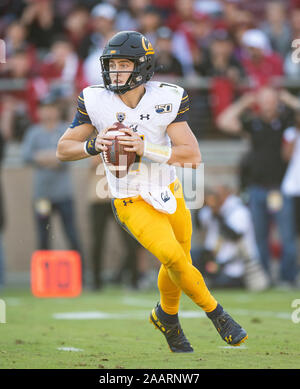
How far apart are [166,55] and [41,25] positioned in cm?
202

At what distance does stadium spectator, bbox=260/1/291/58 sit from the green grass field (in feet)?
13.0

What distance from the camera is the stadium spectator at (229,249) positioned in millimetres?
9789

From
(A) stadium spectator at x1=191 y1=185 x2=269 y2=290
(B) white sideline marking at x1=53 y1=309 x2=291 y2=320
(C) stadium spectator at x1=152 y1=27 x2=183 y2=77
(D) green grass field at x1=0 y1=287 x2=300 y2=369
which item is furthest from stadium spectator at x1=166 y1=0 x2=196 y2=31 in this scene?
(B) white sideline marking at x1=53 y1=309 x2=291 y2=320

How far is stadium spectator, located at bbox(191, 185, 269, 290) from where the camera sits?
9789 millimetres

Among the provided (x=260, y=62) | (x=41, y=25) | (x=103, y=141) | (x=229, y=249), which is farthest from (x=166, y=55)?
(x=103, y=141)

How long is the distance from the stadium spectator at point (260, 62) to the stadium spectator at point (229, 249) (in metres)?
1.95

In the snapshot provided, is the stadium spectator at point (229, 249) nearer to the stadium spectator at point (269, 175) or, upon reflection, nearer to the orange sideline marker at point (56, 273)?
the stadium spectator at point (269, 175)

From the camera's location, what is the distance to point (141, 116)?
5023mm

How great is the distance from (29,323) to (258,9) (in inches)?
328

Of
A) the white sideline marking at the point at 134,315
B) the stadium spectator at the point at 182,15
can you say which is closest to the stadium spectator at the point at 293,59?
the stadium spectator at the point at 182,15

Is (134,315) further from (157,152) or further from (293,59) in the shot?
(293,59)

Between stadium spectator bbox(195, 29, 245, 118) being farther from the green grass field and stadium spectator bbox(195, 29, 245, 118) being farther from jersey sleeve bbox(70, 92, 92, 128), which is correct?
jersey sleeve bbox(70, 92, 92, 128)

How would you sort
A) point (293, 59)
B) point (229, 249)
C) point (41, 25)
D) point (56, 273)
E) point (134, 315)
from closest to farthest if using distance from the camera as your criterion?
point (134, 315)
point (56, 273)
point (229, 249)
point (293, 59)
point (41, 25)
